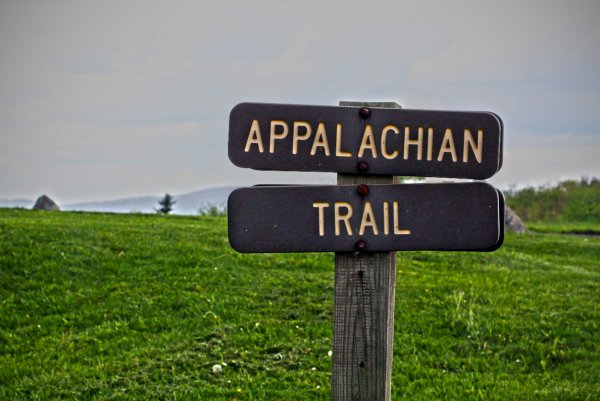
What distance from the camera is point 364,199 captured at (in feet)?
12.4

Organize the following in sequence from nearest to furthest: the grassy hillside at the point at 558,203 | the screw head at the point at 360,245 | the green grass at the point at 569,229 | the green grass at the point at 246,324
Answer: the screw head at the point at 360,245, the green grass at the point at 246,324, the green grass at the point at 569,229, the grassy hillside at the point at 558,203

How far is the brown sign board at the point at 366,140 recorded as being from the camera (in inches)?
148

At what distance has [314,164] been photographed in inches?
150

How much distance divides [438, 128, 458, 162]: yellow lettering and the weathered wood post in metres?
0.41

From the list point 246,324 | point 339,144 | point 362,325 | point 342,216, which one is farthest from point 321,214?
point 246,324

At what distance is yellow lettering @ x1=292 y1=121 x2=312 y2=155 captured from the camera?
3803mm

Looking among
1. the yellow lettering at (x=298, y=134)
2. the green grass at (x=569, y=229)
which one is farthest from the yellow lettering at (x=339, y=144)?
the green grass at (x=569, y=229)

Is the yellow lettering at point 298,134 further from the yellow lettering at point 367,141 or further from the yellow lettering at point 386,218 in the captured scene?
the yellow lettering at point 386,218

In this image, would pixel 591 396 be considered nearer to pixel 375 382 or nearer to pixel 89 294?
pixel 375 382

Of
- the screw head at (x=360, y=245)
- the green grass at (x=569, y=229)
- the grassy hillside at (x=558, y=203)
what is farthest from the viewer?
the grassy hillside at (x=558, y=203)

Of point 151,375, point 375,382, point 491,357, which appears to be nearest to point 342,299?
point 375,382

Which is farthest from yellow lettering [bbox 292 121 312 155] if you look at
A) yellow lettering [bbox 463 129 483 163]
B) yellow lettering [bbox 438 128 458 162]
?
yellow lettering [bbox 463 129 483 163]

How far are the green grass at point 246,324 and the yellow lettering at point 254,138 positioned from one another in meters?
3.12

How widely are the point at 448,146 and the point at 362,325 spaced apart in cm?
100
